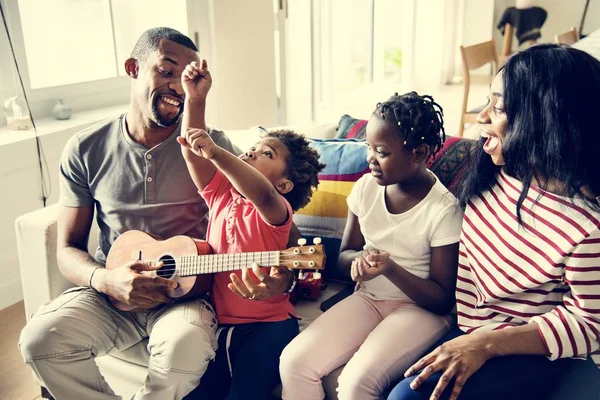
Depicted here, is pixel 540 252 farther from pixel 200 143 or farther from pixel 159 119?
pixel 159 119

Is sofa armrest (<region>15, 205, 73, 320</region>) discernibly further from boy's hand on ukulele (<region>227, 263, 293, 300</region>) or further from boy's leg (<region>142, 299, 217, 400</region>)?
boy's hand on ukulele (<region>227, 263, 293, 300</region>)

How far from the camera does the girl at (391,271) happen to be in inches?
51.6

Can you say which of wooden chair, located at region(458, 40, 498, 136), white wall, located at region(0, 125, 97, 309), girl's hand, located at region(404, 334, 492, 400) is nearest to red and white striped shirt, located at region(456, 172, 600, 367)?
girl's hand, located at region(404, 334, 492, 400)

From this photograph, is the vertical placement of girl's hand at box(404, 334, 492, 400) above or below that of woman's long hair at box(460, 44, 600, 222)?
below

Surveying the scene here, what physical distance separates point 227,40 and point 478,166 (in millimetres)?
1920

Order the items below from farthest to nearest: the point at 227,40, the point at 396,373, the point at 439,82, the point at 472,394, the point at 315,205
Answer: the point at 439,82 < the point at 227,40 < the point at 315,205 < the point at 396,373 < the point at 472,394

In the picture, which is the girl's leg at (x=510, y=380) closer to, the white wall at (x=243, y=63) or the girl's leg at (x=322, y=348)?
the girl's leg at (x=322, y=348)

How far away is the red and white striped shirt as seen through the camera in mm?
1151

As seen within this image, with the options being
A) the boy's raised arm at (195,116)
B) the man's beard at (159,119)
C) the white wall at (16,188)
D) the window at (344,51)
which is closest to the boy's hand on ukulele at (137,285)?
Answer: the boy's raised arm at (195,116)

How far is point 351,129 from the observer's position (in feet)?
6.25

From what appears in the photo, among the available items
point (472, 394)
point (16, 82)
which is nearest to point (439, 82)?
point (16, 82)

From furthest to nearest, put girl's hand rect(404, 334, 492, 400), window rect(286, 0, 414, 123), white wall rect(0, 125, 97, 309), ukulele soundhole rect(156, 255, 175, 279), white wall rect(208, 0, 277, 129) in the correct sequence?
1. window rect(286, 0, 414, 123)
2. white wall rect(208, 0, 277, 129)
3. white wall rect(0, 125, 97, 309)
4. ukulele soundhole rect(156, 255, 175, 279)
5. girl's hand rect(404, 334, 492, 400)

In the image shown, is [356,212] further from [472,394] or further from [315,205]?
[472,394]

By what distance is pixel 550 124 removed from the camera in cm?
119
